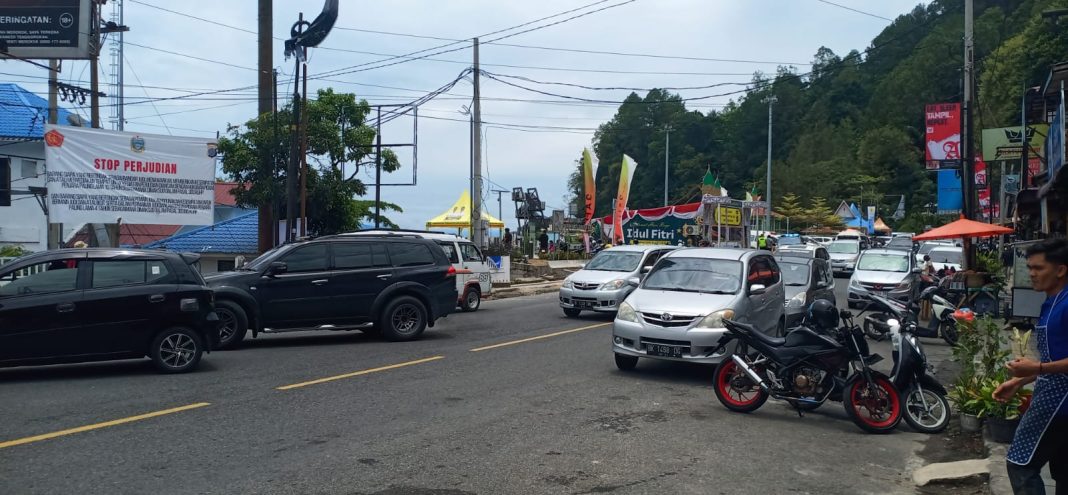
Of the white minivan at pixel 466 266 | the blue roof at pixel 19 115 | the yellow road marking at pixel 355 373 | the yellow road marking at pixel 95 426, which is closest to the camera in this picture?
the yellow road marking at pixel 95 426

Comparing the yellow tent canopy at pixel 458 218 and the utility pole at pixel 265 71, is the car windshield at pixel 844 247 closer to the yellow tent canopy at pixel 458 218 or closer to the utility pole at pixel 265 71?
the yellow tent canopy at pixel 458 218

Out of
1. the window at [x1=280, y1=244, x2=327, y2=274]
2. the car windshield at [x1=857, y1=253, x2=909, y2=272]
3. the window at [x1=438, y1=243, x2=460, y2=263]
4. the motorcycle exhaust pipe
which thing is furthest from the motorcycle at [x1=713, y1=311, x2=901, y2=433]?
the car windshield at [x1=857, y1=253, x2=909, y2=272]

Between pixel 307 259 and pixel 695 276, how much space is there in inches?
250

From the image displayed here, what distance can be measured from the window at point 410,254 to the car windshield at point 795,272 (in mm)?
7265

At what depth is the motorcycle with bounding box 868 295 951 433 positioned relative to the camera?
7.85 m

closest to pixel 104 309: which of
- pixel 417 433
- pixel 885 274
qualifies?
pixel 417 433

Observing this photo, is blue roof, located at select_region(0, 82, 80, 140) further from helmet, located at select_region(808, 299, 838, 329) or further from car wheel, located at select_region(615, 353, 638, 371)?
helmet, located at select_region(808, 299, 838, 329)

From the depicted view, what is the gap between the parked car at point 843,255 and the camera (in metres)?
35.8

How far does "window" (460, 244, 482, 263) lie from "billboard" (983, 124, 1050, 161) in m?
14.9

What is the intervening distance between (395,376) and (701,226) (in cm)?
2030

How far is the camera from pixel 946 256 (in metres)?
28.9

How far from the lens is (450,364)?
1120cm

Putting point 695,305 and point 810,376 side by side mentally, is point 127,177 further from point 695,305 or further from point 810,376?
point 810,376

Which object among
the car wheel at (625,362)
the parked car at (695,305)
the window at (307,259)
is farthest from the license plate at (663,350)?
the window at (307,259)
